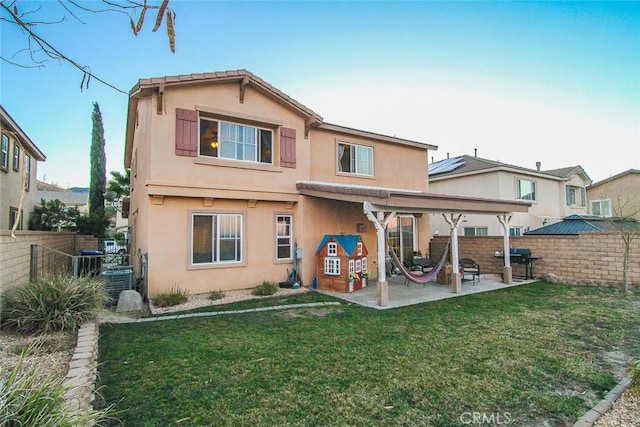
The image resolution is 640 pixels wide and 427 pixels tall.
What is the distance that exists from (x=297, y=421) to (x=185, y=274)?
666 cm

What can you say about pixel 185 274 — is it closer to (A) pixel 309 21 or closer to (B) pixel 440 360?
(B) pixel 440 360

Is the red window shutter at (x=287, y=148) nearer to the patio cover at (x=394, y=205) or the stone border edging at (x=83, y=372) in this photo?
the patio cover at (x=394, y=205)

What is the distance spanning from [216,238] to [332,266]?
11.2 feet

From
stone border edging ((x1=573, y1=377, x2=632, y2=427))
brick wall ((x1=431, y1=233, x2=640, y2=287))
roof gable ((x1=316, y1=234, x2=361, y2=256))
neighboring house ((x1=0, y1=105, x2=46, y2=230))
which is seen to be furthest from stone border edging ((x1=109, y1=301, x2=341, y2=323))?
neighboring house ((x1=0, y1=105, x2=46, y2=230))

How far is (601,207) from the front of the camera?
78.6ft

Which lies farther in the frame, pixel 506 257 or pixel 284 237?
pixel 506 257

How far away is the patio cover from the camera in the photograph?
7785 mm

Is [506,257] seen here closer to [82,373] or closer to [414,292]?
[414,292]

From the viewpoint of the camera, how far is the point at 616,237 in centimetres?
1020

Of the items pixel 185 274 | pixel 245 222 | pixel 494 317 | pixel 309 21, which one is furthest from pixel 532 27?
pixel 185 274

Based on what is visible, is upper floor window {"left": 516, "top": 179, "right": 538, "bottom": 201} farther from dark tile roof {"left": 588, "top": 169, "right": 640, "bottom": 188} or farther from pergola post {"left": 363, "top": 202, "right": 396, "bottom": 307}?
pergola post {"left": 363, "top": 202, "right": 396, "bottom": 307}

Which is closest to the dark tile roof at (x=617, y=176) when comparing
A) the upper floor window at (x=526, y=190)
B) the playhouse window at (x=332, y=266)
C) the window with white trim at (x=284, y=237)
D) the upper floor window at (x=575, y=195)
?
the upper floor window at (x=575, y=195)

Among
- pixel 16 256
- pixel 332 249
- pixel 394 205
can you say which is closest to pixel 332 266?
pixel 332 249

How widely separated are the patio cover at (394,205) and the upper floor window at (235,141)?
158 cm
